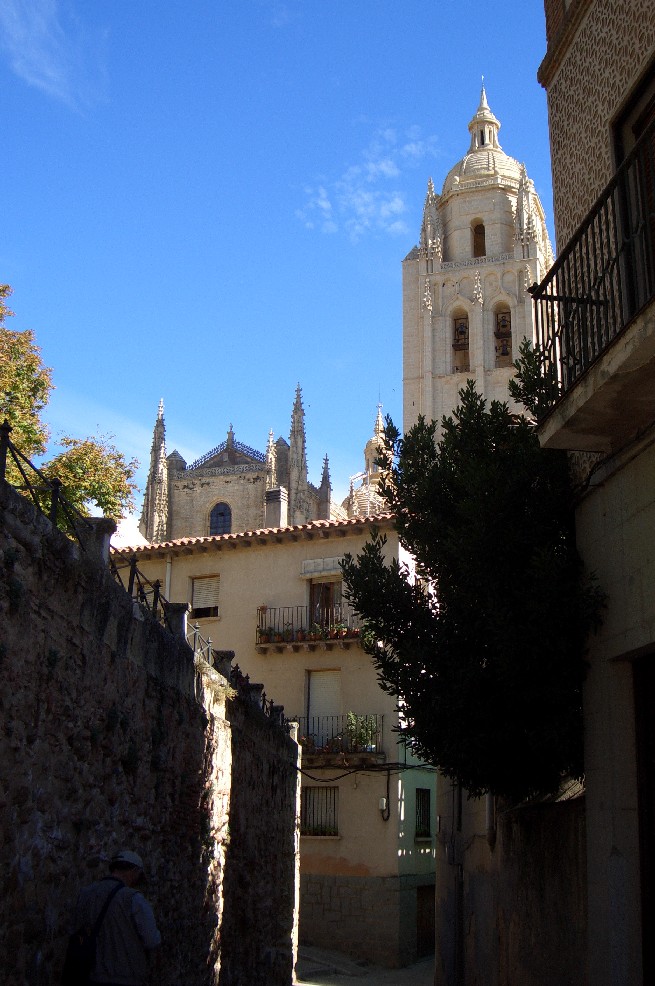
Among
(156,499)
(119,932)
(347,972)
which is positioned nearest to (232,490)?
(156,499)

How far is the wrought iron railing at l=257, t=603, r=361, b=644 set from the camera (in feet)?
88.4

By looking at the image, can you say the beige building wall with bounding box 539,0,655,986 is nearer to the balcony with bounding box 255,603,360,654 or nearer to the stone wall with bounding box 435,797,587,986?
the stone wall with bounding box 435,797,587,986

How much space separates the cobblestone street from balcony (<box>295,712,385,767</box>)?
4271 millimetres

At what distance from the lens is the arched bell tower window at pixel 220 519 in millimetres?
70625

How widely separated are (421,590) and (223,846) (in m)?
4.40

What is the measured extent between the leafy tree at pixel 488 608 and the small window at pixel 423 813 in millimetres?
17841

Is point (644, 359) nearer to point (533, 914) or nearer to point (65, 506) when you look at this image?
point (65, 506)

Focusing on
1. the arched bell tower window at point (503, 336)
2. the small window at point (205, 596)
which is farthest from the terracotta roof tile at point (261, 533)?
the arched bell tower window at point (503, 336)

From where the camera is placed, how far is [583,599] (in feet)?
24.3

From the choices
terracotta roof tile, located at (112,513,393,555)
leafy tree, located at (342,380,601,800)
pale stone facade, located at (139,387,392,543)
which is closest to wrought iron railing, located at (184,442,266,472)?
pale stone facade, located at (139,387,392,543)

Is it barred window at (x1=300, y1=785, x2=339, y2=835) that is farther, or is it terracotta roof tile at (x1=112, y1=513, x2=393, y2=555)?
terracotta roof tile at (x1=112, y1=513, x2=393, y2=555)

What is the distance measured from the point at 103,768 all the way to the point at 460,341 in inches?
2046

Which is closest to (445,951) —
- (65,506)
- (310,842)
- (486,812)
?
(486,812)

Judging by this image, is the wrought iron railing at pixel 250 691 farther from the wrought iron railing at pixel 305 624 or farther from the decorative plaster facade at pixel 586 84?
the wrought iron railing at pixel 305 624
